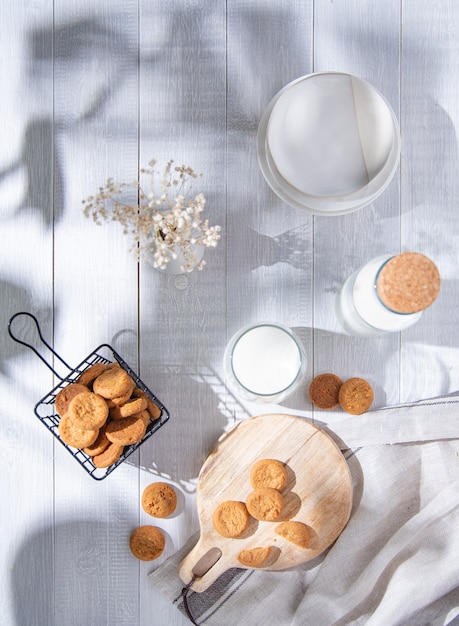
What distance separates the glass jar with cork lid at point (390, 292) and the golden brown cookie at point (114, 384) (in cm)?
36

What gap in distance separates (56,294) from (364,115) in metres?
0.57

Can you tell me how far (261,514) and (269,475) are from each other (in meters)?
0.06

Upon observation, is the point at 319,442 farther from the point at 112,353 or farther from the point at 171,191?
the point at 171,191

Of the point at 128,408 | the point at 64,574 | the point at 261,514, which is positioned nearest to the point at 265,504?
the point at 261,514

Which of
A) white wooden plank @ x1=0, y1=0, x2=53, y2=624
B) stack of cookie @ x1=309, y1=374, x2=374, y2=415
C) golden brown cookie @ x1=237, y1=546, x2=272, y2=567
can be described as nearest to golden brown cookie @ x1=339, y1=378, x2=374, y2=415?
stack of cookie @ x1=309, y1=374, x2=374, y2=415

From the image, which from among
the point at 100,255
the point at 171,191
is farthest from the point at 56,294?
the point at 171,191

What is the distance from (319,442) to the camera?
0.95 meters

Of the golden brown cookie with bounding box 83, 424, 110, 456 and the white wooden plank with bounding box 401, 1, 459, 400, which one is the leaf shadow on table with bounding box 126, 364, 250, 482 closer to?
the golden brown cookie with bounding box 83, 424, 110, 456

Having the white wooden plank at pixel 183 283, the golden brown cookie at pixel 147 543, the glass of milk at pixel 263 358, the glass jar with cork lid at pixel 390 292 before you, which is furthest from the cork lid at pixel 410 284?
the golden brown cookie at pixel 147 543

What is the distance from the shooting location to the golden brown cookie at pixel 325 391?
3.21 feet

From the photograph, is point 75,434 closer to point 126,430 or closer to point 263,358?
point 126,430

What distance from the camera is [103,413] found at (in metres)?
0.85

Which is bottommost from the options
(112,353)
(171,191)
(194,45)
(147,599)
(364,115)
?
(147,599)

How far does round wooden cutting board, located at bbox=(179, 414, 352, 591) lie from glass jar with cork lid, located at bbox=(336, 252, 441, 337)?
20cm
